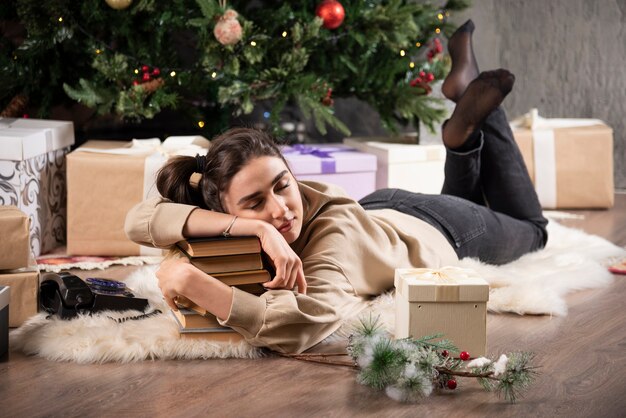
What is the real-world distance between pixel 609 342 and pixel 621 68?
225 cm

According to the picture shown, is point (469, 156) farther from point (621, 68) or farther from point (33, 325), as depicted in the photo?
point (621, 68)

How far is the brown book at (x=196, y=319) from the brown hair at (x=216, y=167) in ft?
0.78

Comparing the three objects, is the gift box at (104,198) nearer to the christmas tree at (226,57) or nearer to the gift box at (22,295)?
the christmas tree at (226,57)

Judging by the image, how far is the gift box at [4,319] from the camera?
1.82 metres

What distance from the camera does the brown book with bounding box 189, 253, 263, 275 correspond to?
1828 mm

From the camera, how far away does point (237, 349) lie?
1.85 meters

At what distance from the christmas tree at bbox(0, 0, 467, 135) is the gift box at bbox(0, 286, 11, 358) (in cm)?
126

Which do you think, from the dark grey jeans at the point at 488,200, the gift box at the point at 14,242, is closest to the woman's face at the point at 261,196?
the gift box at the point at 14,242

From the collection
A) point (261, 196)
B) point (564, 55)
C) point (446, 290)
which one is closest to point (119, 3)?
point (261, 196)

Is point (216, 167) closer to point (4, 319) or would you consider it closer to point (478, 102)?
point (4, 319)

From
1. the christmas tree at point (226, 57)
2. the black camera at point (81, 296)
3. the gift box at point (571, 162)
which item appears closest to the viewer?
the black camera at point (81, 296)

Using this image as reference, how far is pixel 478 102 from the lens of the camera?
2578mm

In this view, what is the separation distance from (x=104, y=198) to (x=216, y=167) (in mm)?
1025

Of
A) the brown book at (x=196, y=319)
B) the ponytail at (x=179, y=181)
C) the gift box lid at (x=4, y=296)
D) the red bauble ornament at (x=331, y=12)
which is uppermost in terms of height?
the red bauble ornament at (x=331, y=12)
